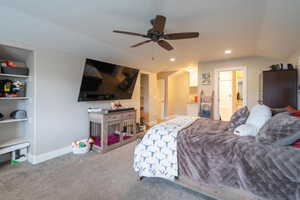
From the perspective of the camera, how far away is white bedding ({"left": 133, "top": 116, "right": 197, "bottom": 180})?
186cm

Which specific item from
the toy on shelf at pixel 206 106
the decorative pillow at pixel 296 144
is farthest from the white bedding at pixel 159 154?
the toy on shelf at pixel 206 106

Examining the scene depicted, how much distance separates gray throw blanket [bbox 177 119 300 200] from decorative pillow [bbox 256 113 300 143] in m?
0.09

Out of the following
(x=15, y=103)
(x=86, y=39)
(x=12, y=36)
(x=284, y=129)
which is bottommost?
(x=284, y=129)

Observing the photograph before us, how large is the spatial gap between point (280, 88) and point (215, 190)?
3132 mm

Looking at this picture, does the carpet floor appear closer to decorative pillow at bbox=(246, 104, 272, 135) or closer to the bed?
the bed

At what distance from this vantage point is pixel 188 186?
1829mm

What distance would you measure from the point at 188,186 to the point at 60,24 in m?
3.14

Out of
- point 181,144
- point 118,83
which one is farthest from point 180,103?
point 181,144

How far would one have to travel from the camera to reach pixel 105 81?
3.57 metres

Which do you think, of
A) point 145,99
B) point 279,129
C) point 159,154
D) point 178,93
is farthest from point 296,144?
point 178,93

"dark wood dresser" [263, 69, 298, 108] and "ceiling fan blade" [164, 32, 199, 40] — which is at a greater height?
"ceiling fan blade" [164, 32, 199, 40]

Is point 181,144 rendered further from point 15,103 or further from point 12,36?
point 15,103

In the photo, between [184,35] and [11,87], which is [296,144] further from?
[11,87]

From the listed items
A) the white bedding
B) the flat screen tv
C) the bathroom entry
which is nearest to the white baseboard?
the flat screen tv
